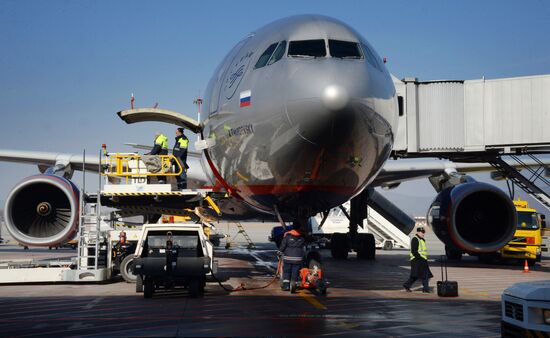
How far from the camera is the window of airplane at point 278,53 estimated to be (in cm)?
1017

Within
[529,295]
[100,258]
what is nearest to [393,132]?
[529,295]

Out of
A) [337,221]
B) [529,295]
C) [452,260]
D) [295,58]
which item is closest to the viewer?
[529,295]

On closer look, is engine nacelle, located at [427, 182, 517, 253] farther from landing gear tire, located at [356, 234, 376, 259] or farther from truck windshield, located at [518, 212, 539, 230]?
truck windshield, located at [518, 212, 539, 230]

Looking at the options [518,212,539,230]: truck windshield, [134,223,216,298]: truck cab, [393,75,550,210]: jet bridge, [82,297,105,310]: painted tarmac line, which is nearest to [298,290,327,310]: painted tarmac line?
[134,223,216,298]: truck cab

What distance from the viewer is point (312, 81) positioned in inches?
364

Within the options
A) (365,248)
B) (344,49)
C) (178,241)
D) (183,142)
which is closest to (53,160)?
(183,142)

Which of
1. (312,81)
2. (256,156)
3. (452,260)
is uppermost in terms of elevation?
(312,81)

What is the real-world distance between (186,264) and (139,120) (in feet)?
13.2

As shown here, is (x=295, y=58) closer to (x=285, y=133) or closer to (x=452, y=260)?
(x=285, y=133)

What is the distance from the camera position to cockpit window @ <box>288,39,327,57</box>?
991 centimetres

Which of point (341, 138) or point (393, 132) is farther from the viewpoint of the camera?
point (393, 132)

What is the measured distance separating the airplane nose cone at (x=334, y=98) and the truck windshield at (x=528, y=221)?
582 inches

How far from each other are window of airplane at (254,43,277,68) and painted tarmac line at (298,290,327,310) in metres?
3.79

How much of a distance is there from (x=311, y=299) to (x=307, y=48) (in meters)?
4.06
